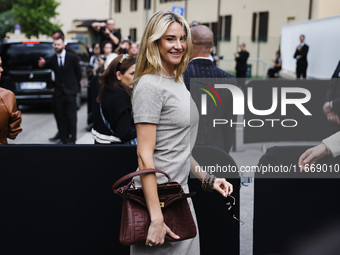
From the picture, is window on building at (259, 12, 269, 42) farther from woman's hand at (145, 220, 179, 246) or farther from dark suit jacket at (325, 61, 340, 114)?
woman's hand at (145, 220, 179, 246)

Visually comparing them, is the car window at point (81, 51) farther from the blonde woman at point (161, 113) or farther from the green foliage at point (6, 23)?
the green foliage at point (6, 23)

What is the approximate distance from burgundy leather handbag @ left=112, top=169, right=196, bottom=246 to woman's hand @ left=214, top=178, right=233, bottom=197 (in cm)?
27

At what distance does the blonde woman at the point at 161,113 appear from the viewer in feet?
7.57

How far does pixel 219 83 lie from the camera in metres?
4.55

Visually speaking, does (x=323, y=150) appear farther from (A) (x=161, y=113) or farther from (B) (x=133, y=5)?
(B) (x=133, y=5)

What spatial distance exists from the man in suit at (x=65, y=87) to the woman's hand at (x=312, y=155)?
248 inches

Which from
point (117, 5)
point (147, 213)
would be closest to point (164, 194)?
point (147, 213)

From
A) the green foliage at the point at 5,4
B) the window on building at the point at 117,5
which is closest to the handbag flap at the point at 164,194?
the window on building at the point at 117,5

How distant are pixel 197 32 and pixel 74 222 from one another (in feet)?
7.47

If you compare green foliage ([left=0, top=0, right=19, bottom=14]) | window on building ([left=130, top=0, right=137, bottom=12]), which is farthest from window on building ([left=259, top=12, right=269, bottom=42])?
green foliage ([left=0, top=0, right=19, bottom=14])

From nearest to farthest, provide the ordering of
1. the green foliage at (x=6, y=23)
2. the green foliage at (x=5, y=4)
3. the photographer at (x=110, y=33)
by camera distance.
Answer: the photographer at (x=110, y=33) → the green foliage at (x=6, y=23) → the green foliage at (x=5, y=4)

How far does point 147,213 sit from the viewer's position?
7.77 feet

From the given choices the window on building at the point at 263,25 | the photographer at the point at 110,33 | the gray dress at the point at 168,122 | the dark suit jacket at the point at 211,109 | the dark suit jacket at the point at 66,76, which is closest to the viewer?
the gray dress at the point at 168,122

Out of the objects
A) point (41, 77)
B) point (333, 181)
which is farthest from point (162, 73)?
point (41, 77)
